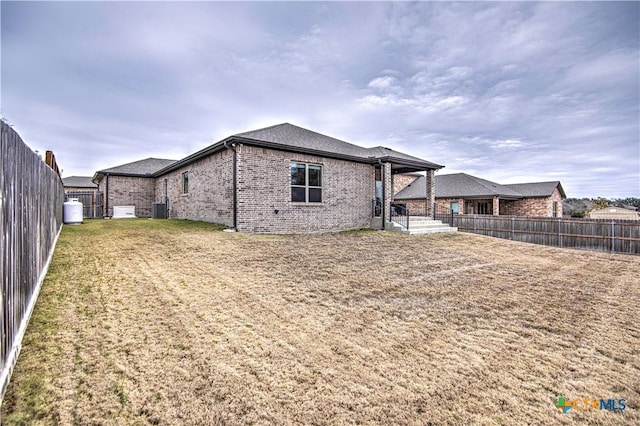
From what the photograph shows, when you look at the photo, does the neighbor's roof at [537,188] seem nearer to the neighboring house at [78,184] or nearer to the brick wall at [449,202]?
the brick wall at [449,202]

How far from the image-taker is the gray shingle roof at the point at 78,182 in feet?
119

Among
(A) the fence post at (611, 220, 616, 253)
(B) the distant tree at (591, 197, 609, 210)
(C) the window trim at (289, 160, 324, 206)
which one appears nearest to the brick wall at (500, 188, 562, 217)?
(A) the fence post at (611, 220, 616, 253)

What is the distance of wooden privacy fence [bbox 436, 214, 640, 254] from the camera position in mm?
12180

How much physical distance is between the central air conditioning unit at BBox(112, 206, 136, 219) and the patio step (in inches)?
651

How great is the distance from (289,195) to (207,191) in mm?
3862

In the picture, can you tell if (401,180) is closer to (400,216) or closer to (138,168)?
(400,216)

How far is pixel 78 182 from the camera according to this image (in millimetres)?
38062

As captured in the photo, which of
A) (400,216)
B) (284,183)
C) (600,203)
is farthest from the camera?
(600,203)

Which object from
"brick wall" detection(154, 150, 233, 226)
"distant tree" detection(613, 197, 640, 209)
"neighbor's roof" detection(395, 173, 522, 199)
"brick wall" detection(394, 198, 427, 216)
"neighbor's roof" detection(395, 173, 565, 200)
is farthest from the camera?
"distant tree" detection(613, 197, 640, 209)

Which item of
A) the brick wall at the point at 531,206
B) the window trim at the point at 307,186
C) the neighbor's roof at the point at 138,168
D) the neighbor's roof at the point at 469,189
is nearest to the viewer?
the window trim at the point at 307,186

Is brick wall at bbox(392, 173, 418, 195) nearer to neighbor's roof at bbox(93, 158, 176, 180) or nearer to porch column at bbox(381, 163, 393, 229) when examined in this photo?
porch column at bbox(381, 163, 393, 229)

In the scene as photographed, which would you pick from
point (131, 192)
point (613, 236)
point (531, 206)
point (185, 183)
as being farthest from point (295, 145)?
point (531, 206)

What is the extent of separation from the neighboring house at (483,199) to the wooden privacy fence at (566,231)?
271 inches

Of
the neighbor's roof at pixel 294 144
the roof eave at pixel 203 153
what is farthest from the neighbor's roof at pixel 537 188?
the roof eave at pixel 203 153
